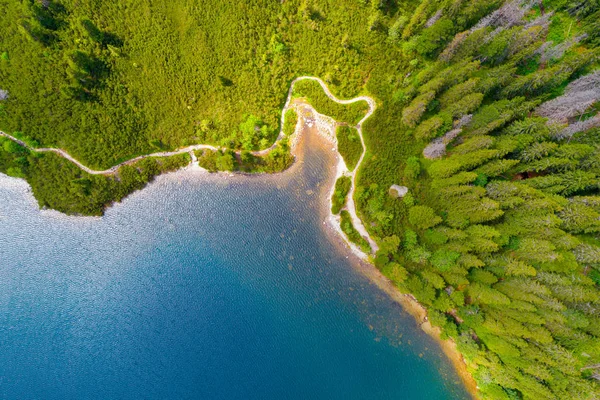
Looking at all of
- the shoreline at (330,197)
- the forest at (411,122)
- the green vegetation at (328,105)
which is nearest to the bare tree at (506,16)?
the forest at (411,122)

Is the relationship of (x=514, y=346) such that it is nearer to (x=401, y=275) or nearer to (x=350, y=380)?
(x=401, y=275)

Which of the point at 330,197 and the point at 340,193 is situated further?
the point at 330,197

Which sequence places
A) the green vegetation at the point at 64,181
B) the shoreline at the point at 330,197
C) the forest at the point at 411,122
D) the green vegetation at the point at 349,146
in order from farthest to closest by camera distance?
the green vegetation at the point at 349,146, the shoreline at the point at 330,197, the green vegetation at the point at 64,181, the forest at the point at 411,122

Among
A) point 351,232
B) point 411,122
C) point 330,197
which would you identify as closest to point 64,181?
point 330,197

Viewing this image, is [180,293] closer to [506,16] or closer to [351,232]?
[351,232]

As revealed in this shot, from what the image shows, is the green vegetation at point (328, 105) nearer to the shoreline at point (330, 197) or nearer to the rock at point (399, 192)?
the shoreline at point (330, 197)

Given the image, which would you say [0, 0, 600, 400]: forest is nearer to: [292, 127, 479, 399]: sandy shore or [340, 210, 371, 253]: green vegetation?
[340, 210, 371, 253]: green vegetation

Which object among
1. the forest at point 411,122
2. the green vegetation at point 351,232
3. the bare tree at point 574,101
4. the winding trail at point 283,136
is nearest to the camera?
the forest at point 411,122
